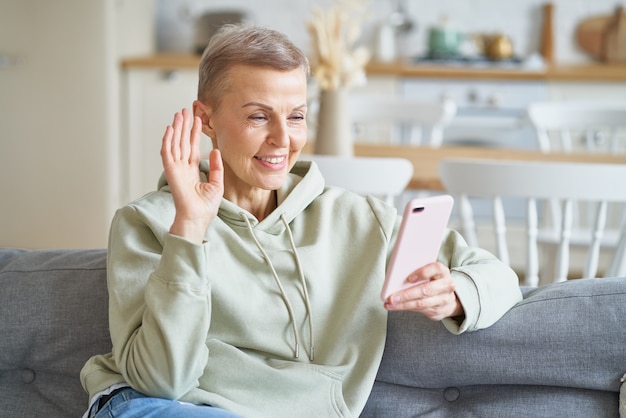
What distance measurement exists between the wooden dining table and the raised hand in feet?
4.76

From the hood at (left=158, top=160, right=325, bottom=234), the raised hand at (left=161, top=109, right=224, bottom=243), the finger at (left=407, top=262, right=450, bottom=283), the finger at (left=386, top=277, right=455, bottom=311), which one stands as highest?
the raised hand at (left=161, top=109, right=224, bottom=243)

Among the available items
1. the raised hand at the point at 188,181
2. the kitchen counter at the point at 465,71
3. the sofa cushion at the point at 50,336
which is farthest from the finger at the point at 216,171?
the kitchen counter at the point at 465,71

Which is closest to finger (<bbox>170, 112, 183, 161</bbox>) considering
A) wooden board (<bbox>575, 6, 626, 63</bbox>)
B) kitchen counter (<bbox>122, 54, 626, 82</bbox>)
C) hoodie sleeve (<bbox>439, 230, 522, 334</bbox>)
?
hoodie sleeve (<bbox>439, 230, 522, 334</bbox>)

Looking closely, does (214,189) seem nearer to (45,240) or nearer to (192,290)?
(192,290)

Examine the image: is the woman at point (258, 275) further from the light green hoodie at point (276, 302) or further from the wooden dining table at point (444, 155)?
the wooden dining table at point (444, 155)

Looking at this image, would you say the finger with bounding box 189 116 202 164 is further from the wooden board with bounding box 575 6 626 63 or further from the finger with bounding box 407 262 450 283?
the wooden board with bounding box 575 6 626 63

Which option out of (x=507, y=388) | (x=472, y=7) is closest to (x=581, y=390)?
(x=507, y=388)

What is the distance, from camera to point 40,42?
5.12m

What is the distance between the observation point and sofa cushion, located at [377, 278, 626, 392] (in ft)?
5.71

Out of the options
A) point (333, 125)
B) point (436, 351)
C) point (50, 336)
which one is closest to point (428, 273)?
point (436, 351)

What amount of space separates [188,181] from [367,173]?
1.12 meters

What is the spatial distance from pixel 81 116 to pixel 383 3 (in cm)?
190

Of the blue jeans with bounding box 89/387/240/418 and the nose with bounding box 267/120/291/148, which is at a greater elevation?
the nose with bounding box 267/120/291/148

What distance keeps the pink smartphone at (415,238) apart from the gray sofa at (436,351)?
28 cm
